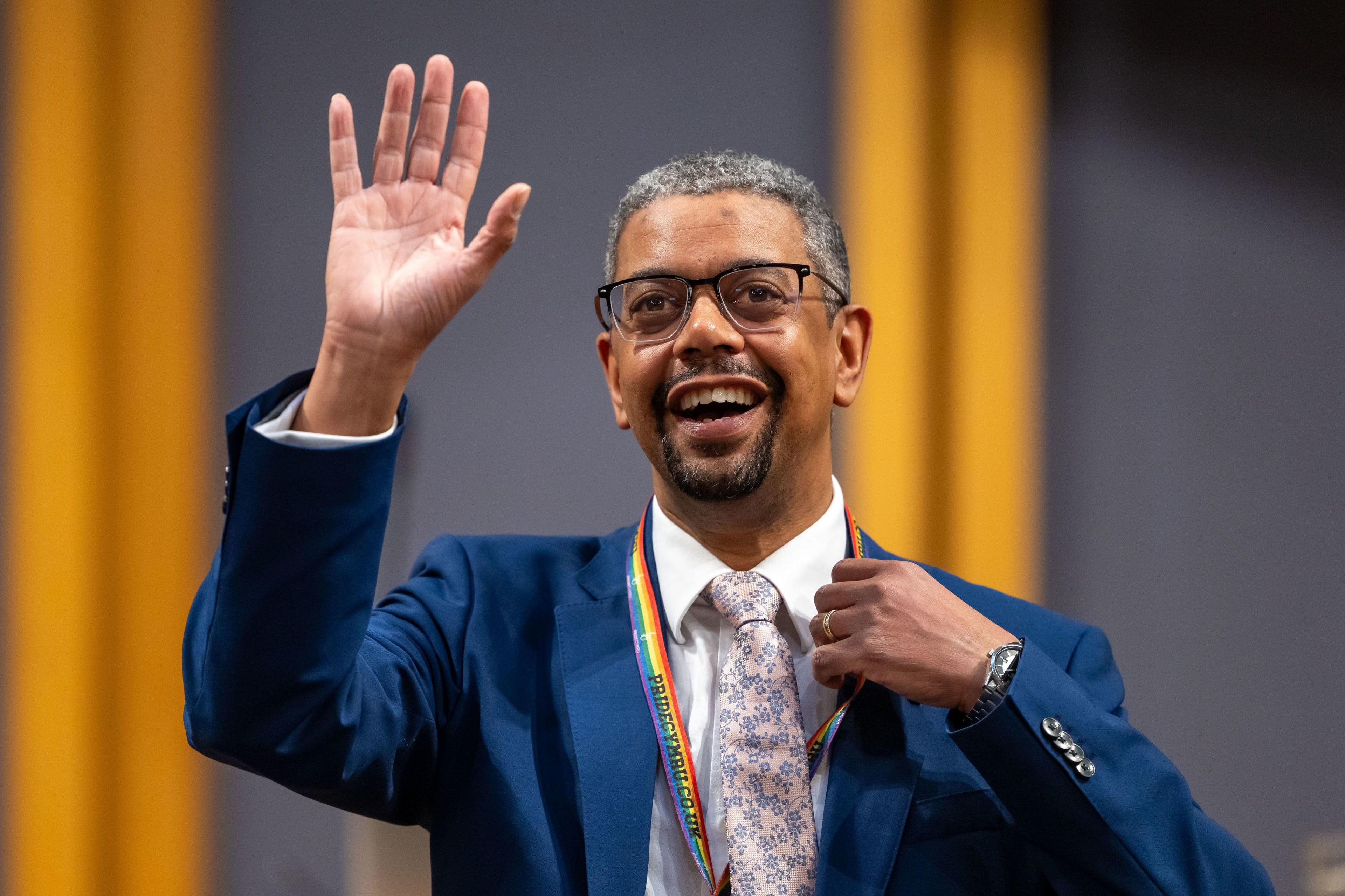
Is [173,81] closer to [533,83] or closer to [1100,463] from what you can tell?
[533,83]

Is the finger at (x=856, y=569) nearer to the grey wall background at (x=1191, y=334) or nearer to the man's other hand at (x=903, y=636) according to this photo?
the man's other hand at (x=903, y=636)

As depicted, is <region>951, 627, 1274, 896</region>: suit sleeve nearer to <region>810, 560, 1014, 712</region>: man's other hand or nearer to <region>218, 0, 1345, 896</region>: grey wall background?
<region>810, 560, 1014, 712</region>: man's other hand

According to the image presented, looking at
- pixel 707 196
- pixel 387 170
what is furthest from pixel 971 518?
pixel 387 170

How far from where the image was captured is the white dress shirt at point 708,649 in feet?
4.27

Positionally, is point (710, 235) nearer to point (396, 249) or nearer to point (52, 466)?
point (396, 249)

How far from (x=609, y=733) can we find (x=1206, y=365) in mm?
1861

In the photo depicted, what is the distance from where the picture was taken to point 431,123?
1201 millimetres

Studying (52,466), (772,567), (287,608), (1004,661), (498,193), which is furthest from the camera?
(498,193)

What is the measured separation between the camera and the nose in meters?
1.43

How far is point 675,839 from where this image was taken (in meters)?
1.31

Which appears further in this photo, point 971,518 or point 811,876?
point 971,518

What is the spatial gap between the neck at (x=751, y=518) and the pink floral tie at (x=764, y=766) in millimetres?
153

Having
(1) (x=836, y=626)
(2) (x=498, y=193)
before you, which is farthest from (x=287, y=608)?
(2) (x=498, y=193)

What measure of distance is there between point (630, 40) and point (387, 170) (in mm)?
1356
